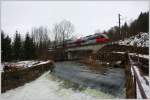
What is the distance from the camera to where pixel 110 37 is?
6094 millimetres

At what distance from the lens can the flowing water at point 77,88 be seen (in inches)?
175

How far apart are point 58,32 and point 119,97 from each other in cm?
196

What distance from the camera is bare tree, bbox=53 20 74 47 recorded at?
4730 mm

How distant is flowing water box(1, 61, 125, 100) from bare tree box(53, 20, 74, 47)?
1.10m

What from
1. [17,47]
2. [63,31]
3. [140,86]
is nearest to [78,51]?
[63,31]

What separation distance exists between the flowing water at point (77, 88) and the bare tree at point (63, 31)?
1.10 m

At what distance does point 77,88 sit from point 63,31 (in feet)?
4.33

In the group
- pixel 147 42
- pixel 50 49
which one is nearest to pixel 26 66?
pixel 50 49

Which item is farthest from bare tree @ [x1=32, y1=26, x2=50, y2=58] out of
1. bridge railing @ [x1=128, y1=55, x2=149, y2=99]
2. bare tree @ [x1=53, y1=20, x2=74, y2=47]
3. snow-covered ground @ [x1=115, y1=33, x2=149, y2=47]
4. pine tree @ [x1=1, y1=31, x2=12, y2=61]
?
bridge railing @ [x1=128, y1=55, x2=149, y2=99]

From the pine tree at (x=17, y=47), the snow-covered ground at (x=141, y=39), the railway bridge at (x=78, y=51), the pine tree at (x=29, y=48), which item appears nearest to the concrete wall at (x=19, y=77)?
the pine tree at (x=17, y=47)

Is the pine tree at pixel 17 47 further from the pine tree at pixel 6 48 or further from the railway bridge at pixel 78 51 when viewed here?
the railway bridge at pixel 78 51

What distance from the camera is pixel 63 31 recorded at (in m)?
5.09

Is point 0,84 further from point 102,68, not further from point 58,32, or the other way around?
point 102,68

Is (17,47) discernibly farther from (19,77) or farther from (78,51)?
(78,51)
